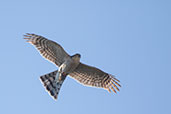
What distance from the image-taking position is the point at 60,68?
19.0 meters

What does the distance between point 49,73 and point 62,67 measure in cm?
73

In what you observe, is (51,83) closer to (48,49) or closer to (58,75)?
(58,75)

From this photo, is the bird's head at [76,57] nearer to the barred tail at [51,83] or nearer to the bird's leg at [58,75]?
the bird's leg at [58,75]

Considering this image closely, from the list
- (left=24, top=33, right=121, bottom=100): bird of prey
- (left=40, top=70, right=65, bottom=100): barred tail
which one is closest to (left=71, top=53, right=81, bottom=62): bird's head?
(left=24, top=33, right=121, bottom=100): bird of prey

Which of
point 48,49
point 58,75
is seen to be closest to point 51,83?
point 58,75

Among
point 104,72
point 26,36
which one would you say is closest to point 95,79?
point 104,72

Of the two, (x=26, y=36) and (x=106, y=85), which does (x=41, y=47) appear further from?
(x=106, y=85)

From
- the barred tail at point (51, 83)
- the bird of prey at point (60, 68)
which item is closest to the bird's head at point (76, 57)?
the bird of prey at point (60, 68)

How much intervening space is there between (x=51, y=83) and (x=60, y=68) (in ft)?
2.66

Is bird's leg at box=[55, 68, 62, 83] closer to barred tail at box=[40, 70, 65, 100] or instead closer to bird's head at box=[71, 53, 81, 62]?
barred tail at box=[40, 70, 65, 100]

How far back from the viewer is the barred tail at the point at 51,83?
19144 millimetres

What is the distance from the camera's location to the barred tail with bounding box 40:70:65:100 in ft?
62.8

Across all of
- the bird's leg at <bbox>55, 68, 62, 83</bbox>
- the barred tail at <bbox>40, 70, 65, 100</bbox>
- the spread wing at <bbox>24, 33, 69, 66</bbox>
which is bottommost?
the barred tail at <bbox>40, 70, 65, 100</bbox>

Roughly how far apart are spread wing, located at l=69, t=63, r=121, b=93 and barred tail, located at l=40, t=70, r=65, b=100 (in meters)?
0.84
